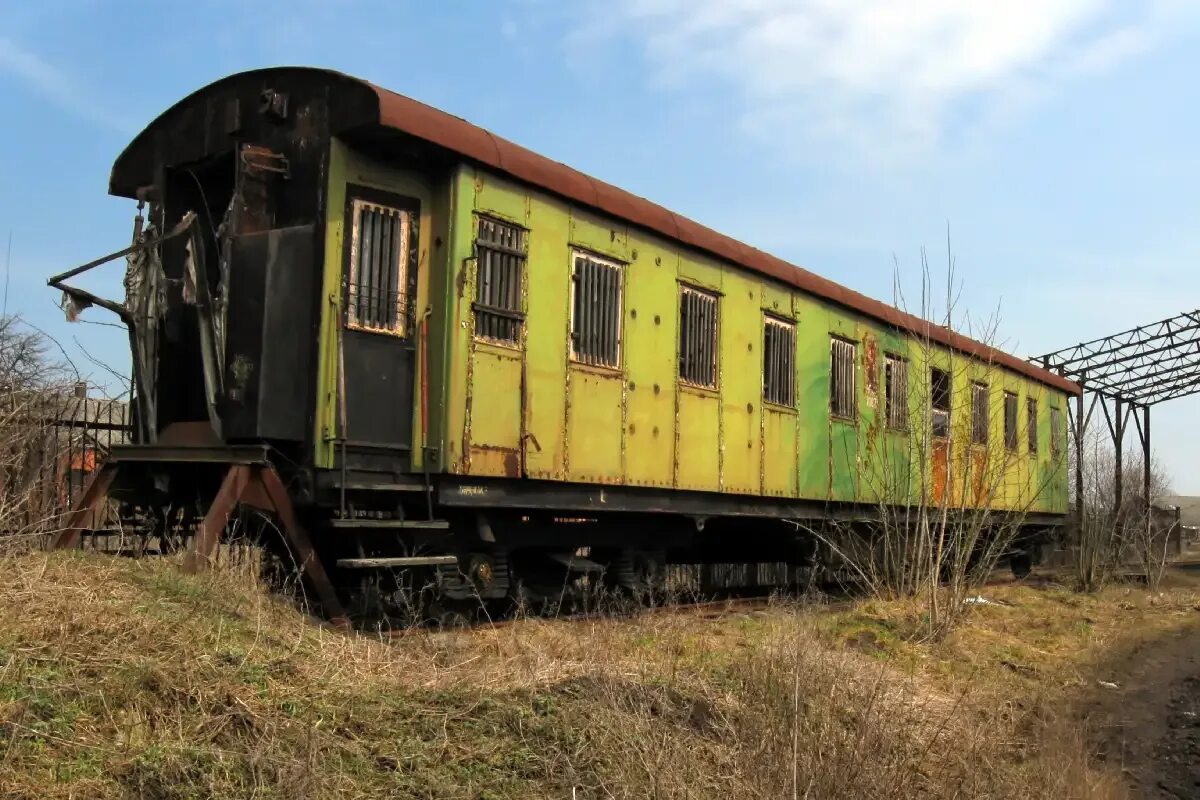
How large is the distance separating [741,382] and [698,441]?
1054 millimetres

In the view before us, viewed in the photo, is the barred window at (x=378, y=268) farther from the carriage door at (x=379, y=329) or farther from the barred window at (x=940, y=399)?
the barred window at (x=940, y=399)

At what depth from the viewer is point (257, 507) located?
6.31m

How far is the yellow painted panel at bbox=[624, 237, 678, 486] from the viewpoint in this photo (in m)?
8.57

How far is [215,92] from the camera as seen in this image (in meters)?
7.49

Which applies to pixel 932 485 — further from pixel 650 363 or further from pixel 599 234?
pixel 599 234

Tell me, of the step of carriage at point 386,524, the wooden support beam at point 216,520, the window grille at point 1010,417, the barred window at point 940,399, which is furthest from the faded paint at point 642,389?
the window grille at point 1010,417

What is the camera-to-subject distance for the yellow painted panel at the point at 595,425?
312 inches

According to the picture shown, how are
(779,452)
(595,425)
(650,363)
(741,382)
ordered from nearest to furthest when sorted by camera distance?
(595,425) → (650,363) → (741,382) → (779,452)

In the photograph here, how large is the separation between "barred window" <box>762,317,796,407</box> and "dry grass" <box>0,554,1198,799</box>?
475cm

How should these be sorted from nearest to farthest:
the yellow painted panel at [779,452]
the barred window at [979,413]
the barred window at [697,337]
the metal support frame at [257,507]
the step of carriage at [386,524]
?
the metal support frame at [257,507] < the step of carriage at [386,524] < the barred window at [697,337] < the yellow painted panel at [779,452] < the barred window at [979,413]

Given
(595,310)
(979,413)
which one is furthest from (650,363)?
(979,413)

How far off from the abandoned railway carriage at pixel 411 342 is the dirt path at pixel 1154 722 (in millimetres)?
2079

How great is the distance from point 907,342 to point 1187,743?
24.0 feet

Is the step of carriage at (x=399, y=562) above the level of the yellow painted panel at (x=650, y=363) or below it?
below
